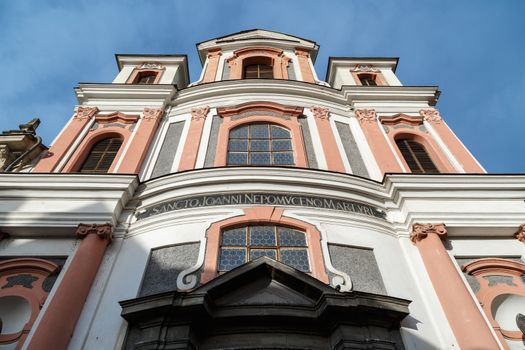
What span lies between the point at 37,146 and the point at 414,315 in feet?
39.3

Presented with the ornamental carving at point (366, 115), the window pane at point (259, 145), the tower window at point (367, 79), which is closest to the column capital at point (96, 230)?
the window pane at point (259, 145)

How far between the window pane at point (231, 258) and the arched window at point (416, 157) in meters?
6.34

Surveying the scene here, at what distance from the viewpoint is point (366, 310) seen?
6.81 meters

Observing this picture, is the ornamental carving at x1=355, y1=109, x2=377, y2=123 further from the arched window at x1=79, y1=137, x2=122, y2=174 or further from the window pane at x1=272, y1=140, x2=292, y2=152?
the arched window at x1=79, y1=137, x2=122, y2=174

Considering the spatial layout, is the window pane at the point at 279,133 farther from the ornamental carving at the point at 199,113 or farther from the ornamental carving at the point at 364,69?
→ the ornamental carving at the point at 364,69

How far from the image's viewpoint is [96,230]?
349 inches

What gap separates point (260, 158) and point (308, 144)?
1.55 m

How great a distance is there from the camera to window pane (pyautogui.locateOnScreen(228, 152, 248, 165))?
11240 millimetres

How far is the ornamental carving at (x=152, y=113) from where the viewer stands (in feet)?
44.4

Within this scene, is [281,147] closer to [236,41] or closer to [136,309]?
[136,309]

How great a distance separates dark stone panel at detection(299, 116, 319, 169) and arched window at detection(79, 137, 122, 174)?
232 inches

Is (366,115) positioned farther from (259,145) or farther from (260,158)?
(260,158)

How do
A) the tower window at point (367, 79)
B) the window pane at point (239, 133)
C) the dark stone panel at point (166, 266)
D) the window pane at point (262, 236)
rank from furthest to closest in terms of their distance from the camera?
the tower window at point (367, 79) → the window pane at point (239, 133) → the window pane at point (262, 236) → the dark stone panel at point (166, 266)

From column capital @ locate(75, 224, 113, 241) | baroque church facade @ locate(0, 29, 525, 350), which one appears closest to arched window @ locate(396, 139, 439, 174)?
baroque church facade @ locate(0, 29, 525, 350)
